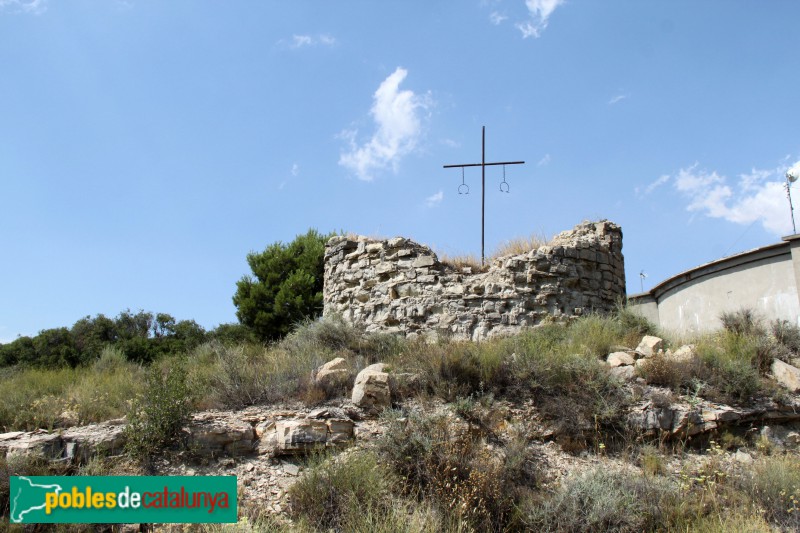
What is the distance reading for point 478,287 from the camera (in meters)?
10.0

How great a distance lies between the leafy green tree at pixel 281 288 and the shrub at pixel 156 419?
347 inches

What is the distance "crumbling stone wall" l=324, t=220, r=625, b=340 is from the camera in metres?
9.89

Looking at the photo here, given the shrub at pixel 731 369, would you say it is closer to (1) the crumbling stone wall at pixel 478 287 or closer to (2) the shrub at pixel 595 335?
(2) the shrub at pixel 595 335

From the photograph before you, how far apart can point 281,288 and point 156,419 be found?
1004 cm

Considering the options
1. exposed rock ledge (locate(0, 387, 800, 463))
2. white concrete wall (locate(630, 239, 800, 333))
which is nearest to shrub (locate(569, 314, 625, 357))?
exposed rock ledge (locate(0, 387, 800, 463))

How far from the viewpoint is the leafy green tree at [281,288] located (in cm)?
1594

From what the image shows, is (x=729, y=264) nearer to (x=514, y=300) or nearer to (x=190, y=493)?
(x=514, y=300)

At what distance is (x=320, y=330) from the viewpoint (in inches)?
389

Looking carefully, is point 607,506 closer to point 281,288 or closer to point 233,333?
point 281,288

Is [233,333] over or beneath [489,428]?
over

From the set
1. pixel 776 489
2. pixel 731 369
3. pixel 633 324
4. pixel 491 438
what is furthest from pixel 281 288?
pixel 776 489

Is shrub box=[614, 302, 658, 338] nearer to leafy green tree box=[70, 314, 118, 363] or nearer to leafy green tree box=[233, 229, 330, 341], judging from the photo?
leafy green tree box=[233, 229, 330, 341]

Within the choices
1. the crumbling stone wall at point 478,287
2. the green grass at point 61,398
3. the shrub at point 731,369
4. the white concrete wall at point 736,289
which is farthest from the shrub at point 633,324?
the green grass at point 61,398

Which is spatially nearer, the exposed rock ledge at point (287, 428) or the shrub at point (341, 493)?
the shrub at point (341, 493)
